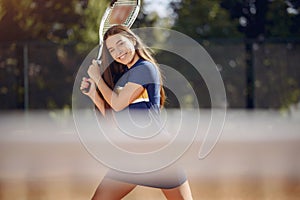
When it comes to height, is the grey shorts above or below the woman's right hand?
below

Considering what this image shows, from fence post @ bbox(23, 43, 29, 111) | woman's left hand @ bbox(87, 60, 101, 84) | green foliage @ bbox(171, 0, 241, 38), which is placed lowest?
fence post @ bbox(23, 43, 29, 111)

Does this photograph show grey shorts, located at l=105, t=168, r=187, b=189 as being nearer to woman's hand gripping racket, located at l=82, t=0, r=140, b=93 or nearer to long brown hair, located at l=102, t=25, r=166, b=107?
long brown hair, located at l=102, t=25, r=166, b=107

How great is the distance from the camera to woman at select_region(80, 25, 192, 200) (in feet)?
8.32

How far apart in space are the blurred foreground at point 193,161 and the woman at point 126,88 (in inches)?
53.7

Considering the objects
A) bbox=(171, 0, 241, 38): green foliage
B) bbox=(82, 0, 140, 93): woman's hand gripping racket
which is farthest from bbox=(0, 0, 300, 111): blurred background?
bbox=(82, 0, 140, 93): woman's hand gripping racket

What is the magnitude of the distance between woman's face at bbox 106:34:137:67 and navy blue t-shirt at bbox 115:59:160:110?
0.16ft

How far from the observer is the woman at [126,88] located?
2.54 m

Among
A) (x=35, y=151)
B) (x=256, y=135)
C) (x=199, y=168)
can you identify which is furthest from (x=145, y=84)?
(x=256, y=135)

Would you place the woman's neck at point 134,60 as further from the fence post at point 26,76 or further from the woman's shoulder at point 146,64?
the fence post at point 26,76

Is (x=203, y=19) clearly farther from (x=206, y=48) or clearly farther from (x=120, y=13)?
(x=120, y=13)

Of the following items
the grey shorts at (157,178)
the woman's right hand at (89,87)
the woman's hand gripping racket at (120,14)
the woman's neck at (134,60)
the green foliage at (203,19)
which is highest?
the woman's neck at (134,60)

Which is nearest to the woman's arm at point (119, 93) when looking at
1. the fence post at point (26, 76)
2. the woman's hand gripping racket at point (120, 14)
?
the woman's hand gripping racket at point (120, 14)

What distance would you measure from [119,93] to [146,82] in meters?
0.11

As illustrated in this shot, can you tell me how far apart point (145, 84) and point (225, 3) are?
5828 millimetres
